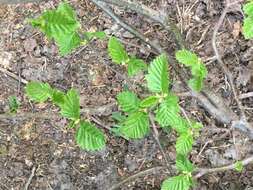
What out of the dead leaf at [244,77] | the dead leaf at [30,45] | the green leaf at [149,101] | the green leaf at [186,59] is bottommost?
the dead leaf at [244,77]

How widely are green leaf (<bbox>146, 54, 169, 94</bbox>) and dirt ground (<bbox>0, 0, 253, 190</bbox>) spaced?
2.75 ft

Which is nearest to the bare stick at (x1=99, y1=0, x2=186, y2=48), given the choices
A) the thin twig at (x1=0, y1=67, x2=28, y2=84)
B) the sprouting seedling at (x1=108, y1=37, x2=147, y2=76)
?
the sprouting seedling at (x1=108, y1=37, x2=147, y2=76)

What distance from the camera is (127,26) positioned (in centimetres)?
189

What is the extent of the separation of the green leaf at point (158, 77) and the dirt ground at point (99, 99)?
0.84m

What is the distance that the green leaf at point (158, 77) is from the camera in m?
1.34

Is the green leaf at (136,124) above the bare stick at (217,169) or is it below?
above

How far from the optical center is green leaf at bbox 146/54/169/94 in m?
1.34

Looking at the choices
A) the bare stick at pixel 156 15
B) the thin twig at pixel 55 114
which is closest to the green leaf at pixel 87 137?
the bare stick at pixel 156 15

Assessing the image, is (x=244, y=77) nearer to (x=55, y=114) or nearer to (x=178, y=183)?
(x=178, y=183)

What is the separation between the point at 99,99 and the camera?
230 cm

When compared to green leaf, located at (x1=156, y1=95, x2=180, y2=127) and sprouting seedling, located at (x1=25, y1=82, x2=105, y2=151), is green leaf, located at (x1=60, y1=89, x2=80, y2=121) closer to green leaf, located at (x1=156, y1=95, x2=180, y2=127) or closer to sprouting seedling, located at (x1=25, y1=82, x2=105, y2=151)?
sprouting seedling, located at (x1=25, y1=82, x2=105, y2=151)

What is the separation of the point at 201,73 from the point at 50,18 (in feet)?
2.06

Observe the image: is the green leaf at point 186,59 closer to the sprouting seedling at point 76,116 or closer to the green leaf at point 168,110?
the green leaf at point 168,110

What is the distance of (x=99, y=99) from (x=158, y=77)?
38.0 inches
